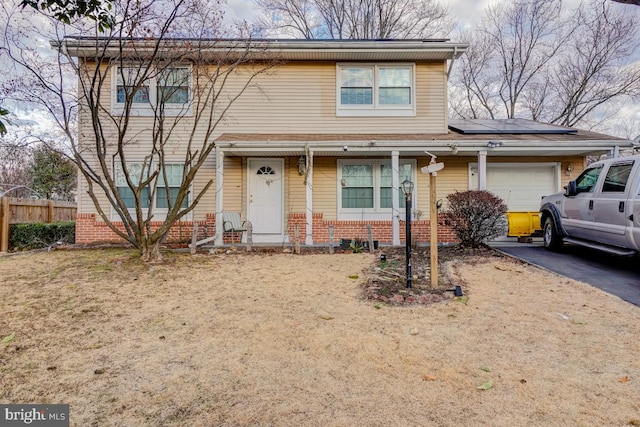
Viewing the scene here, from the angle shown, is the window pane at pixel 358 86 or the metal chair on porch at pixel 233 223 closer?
the metal chair on porch at pixel 233 223

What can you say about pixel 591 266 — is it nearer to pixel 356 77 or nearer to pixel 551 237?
pixel 551 237

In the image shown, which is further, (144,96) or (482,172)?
(144,96)

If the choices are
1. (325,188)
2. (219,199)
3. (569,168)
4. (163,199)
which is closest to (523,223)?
(569,168)

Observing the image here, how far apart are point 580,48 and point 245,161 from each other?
20073 millimetres

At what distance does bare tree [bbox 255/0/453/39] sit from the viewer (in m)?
18.8

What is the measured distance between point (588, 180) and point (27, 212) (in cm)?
1430

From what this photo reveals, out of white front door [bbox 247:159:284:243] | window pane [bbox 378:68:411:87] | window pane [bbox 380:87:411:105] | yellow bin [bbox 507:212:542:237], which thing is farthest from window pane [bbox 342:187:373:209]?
yellow bin [bbox 507:212:542:237]

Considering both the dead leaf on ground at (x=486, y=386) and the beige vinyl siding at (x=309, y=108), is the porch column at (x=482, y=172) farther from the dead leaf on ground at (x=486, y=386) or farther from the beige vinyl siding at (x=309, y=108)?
the dead leaf on ground at (x=486, y=386)

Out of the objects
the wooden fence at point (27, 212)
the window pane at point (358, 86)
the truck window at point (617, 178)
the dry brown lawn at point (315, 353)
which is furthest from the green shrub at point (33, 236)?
the truck window at point (617, 178)

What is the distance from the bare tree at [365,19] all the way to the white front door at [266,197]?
11881mm

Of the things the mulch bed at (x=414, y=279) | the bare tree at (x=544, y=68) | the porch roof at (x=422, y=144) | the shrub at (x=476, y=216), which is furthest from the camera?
the bare tree at (x=544, y=68)

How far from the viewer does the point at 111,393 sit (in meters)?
2.47

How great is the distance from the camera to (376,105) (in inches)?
390

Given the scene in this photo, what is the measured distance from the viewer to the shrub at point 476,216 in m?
6.91
